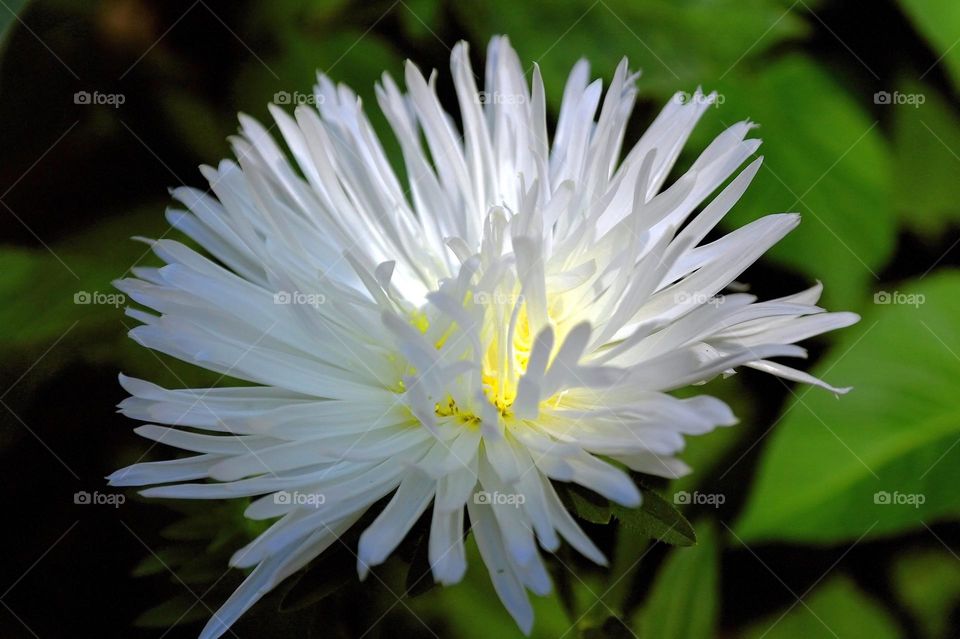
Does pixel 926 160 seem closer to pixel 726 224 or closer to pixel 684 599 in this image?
pixel 726 224

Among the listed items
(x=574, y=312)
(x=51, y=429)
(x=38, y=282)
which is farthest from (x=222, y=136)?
(x=574, y=312)

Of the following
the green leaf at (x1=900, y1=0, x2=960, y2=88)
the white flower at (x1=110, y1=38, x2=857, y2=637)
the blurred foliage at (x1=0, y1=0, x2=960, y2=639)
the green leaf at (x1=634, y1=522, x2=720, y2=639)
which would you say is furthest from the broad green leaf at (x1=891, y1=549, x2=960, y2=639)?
the green leaf at (x1=900, y1=0, x2=960, y2=88)

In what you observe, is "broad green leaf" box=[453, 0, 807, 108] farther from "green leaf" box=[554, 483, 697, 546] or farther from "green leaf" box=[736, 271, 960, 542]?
"green leaf" box=[554, 483, 697, 546]

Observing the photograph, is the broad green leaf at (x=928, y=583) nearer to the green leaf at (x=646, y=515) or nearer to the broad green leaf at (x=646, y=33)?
the green leaf at (x=646, y=515)

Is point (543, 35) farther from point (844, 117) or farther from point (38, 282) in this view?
point (38, 282)

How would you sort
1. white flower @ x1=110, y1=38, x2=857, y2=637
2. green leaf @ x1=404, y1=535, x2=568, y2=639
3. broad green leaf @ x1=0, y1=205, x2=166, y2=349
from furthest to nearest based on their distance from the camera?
broad green leaf @ x1=0, y1=205, x2=166, y2=349, green leaf @ x1=404, y1=535, x2=568, y2=639, white flower @ x1=110, y1=38, x2=857, y2=637

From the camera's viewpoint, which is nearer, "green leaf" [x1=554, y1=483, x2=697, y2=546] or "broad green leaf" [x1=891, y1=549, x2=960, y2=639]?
"green leaf" [x1=554, y1=483, x2=697, y2=546]
